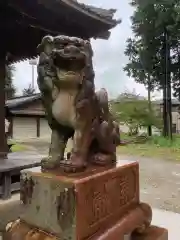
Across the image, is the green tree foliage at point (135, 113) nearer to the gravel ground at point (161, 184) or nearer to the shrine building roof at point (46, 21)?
the gravel ground at point (161, 184)

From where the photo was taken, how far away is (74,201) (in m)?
1.23

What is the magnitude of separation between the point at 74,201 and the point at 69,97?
48 centimetres

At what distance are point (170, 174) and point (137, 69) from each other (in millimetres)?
7188

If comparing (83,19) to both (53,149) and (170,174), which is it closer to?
(53,149)

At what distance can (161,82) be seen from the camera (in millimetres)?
12023


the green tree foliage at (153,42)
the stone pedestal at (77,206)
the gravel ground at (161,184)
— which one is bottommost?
the gravel ground at (161,184)

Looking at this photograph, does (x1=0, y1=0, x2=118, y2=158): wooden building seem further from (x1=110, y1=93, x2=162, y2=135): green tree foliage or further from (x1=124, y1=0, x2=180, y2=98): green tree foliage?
(x1=110, y1=93, x2=162, y2=135): green tree foliage

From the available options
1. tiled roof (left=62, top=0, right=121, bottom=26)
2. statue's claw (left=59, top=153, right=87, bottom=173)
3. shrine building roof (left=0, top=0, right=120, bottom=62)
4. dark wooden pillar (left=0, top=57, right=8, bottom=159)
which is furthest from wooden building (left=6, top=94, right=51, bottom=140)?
statue's claw (left=59, top=153, right=87, bottom=173)

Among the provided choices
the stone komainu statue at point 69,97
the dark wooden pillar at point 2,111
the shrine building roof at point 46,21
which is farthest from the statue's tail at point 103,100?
the dark wooden pillar at point 2,111

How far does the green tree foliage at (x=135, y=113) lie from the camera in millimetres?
12983

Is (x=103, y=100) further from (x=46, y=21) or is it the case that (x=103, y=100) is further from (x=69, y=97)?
(x=46, y=21)

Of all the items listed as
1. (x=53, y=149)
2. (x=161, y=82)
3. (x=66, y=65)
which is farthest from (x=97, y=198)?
(x=161, y=82)

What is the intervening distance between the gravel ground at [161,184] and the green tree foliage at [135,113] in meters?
5.43

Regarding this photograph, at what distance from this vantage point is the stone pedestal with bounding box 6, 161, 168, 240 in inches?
49.1
